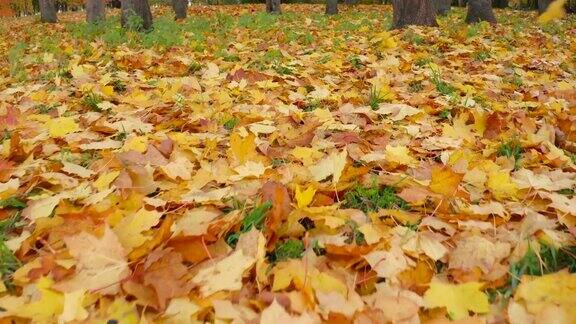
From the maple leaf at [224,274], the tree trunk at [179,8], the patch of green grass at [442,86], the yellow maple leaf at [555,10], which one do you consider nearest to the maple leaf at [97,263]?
the maple leaf at [224,274]

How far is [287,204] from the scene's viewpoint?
1.47 meters

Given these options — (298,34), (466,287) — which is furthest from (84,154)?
(298,34)

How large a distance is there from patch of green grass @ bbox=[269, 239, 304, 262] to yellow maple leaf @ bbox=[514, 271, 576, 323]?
54cm

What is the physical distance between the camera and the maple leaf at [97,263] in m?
1.12

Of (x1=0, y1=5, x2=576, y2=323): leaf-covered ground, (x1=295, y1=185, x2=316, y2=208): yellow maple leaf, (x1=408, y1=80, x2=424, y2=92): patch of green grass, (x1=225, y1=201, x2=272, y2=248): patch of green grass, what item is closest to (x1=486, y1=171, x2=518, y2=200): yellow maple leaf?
(x1=0, y1=5, x2=576, y2=323): leaf-covered ground

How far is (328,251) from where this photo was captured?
130 cm

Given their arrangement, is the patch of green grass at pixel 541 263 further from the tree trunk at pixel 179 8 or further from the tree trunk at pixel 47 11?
the tree trunk at pixel 47 11

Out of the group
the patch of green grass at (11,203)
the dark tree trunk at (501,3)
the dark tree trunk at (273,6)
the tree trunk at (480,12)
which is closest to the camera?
the patch of green grass at (11,203)

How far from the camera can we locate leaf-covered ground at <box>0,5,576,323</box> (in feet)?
3.58

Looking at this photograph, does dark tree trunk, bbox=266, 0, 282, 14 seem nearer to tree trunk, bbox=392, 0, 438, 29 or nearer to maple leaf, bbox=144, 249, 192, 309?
tree trunk, bbox=392, 0, 438, 29

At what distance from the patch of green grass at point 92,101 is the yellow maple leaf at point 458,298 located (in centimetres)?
220

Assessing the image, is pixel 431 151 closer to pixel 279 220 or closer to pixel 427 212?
pixel 427 212

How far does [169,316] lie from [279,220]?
46cm

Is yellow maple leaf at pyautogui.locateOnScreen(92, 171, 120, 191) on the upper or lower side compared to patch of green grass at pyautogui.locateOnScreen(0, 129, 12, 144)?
lower
